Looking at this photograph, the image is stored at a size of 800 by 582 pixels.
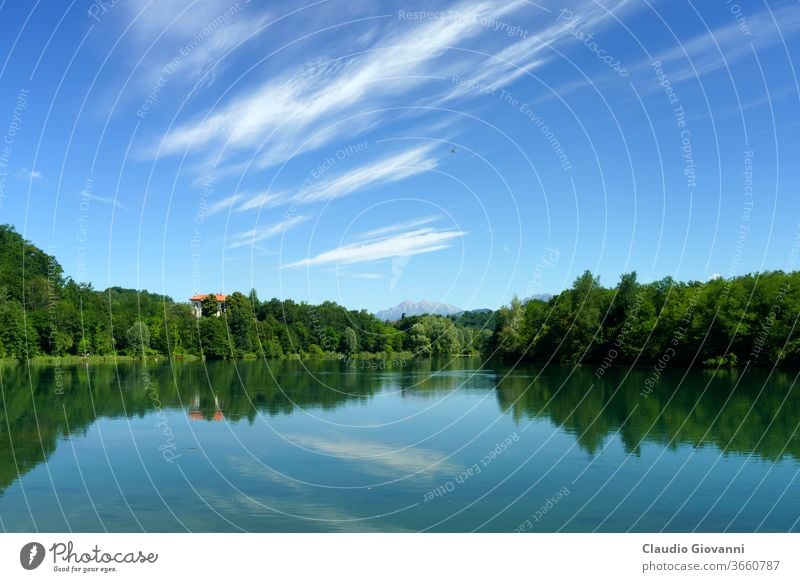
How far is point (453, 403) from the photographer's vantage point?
35812mm

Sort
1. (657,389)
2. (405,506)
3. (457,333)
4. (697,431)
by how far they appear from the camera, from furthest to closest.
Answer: (457,333), (657,389), (697,431), (405,506)

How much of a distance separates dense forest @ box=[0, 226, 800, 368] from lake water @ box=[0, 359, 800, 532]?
17501 mm

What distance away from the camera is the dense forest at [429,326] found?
5541 centimetres

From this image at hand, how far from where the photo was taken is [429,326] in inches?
3467

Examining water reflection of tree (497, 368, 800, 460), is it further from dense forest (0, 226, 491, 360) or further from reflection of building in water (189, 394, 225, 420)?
dense forest (0, 226, 491, 360)

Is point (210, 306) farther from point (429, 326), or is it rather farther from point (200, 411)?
point (200, 411)

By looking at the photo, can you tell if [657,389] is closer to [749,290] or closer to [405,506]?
[749,290]

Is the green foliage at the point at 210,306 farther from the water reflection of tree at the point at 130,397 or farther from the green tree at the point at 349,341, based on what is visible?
the water reflection of tree at the point at 130,397

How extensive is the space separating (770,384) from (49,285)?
67.7m

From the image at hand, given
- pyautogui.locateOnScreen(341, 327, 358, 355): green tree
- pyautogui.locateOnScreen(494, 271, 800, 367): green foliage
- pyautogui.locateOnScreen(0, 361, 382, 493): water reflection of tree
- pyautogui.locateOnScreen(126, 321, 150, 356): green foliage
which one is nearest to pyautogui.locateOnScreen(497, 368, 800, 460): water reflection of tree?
pyautogui.locateOnScreen(494, 271, 800, 367): green foliage

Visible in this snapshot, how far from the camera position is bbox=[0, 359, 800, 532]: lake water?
14.6 m

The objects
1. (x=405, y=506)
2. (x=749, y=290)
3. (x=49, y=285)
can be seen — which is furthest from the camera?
(x=49, y=285)

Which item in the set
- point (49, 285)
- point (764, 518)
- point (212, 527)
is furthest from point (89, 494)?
point (49, 285)

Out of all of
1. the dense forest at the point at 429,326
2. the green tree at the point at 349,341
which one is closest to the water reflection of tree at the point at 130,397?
the dense forest at the point at 429,326
